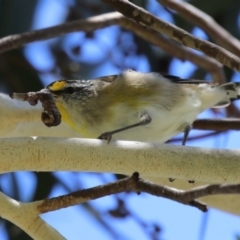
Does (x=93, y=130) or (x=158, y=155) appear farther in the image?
(x=93, y=130)

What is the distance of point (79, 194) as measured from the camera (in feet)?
3.84

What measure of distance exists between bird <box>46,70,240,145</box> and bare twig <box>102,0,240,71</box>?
0.72 feet

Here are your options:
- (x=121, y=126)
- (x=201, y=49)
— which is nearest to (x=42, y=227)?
(x=121, y=126)

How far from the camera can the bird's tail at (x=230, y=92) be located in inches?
70.1

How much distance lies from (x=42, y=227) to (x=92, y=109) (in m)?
0.54

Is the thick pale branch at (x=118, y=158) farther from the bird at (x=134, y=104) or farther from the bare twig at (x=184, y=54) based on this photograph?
the bare twig at (x=184, y=54)

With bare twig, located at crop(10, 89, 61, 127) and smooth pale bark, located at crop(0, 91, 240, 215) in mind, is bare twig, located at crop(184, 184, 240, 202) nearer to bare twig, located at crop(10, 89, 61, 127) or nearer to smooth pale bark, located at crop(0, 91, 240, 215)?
smooth pale bark, located at crop(0, 91, 240, 215)

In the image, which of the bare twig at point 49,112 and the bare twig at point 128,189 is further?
the bare twig at point 128,189

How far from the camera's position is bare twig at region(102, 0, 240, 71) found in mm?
1361

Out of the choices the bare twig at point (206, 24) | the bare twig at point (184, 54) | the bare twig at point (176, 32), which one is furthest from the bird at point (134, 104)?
the bare twig at point (184, 54)

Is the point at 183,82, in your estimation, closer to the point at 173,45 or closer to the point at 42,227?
the point at 173,45

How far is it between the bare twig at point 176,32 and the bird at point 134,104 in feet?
0.72

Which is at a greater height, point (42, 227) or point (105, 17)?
point (105, 17)

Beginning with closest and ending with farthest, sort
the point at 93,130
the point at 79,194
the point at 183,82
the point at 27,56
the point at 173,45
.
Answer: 1. the point at 79,194
2. the point at 93,130
3. the point at 183,82
4. the point at 173,45
5. the point at 27,56
